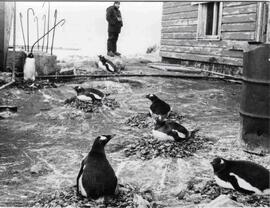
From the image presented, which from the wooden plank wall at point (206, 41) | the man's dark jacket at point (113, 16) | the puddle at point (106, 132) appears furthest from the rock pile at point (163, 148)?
the man's dark jacket at point (113, 16)

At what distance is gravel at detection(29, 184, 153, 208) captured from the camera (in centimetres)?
346

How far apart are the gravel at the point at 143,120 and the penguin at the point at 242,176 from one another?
287 centimetres

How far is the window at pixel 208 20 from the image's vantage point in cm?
1338

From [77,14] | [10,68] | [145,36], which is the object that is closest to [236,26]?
[10,68]

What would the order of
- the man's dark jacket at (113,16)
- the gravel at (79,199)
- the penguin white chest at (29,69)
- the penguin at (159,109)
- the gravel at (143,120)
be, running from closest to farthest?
the gravel at (79,199) < the gravel at (143,120) < the penguin at (159,109) < the penguin white chest at (29,69) < the man's dark jacket at (113,16)

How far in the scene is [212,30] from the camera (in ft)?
44.8

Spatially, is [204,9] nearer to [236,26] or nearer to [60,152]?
[236,26]

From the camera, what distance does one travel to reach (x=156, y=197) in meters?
3.86

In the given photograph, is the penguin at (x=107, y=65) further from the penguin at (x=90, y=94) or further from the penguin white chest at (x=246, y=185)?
the penguin white chest at (x=246, y=185)

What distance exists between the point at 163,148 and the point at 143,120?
180 cm

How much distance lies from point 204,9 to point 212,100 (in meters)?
5.86

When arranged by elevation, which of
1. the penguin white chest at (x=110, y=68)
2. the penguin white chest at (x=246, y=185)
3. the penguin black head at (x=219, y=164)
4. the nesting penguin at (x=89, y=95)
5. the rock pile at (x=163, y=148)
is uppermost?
the penguin white chest at (x=110, y=68)

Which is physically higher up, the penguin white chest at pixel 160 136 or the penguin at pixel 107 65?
the penguin at pixel 107 65

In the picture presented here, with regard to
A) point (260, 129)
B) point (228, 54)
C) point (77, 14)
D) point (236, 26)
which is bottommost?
point (260, 129)
